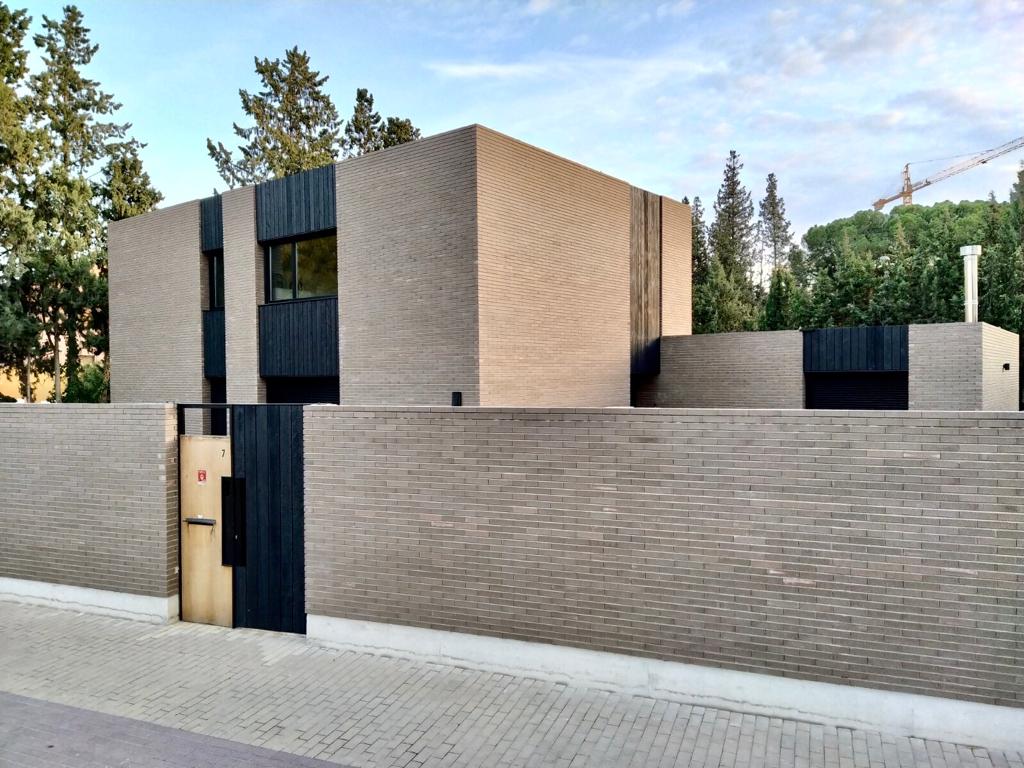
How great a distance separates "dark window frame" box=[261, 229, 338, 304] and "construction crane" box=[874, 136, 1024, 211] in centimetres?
10467

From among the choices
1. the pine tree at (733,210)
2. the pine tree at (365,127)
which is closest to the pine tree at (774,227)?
the pine tree at (733,210)

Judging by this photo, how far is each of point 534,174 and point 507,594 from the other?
9.84 metres

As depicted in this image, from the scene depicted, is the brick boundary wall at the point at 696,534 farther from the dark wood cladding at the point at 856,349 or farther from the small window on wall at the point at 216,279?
the dark wood cladding at the point at 856,349

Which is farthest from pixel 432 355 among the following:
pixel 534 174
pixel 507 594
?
pixel 507 594

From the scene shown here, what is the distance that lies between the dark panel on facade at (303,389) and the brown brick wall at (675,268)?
9662 millimetres

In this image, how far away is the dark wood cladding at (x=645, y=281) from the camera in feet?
57.5

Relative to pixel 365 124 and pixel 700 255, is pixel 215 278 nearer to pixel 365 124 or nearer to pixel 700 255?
pixel 365 124

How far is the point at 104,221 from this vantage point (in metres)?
28.9

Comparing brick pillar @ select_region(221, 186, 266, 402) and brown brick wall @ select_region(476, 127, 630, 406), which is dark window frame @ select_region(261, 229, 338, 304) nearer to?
brick pillar @ select_region(221, 186, 266, 402)

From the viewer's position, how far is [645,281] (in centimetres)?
1811

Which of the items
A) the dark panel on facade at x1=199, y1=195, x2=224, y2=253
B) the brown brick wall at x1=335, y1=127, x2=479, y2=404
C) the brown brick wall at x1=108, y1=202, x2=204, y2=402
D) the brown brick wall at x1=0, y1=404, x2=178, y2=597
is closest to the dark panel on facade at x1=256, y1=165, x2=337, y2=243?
the brown brick wall at x1=335, y1=127, x2=479, y2=404

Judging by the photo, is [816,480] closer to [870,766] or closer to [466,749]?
[870,766]

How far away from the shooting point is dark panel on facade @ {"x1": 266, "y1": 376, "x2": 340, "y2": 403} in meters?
14.9

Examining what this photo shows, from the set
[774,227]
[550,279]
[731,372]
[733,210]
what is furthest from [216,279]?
[774,227]
